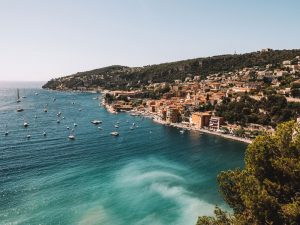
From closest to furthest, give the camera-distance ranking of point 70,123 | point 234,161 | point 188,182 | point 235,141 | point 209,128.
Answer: point 188,182 → point 234,161 → point 235,141 → point 209,128 → point 70,123

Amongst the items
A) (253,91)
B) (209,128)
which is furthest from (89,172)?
(253,91)

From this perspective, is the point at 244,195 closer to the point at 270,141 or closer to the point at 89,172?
the point at 270,141

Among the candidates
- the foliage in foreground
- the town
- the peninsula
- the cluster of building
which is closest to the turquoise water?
the town

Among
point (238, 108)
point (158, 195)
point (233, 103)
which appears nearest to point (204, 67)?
point (233, 103)

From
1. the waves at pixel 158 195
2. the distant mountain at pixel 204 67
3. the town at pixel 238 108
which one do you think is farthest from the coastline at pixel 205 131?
the distant mountain at pixel 204 67

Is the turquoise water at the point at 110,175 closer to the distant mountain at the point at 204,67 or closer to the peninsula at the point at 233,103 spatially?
the peninsula at the point at 233,103

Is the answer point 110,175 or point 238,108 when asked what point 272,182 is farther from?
point 238,108
